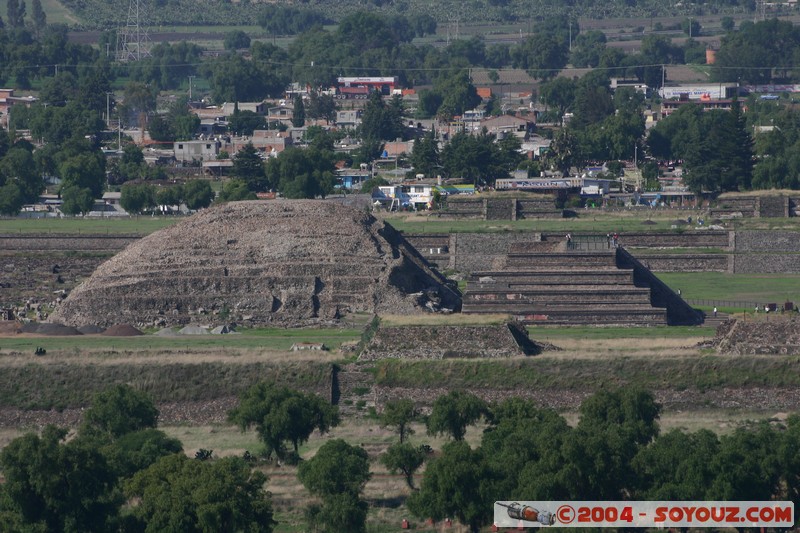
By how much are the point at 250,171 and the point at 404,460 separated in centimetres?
9492

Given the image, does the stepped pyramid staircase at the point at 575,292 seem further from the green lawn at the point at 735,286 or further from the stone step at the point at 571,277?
the green lawn at the point at 735,286

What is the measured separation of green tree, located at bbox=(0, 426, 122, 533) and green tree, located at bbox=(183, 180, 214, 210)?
87663mm

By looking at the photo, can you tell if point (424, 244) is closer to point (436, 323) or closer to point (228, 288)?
point (228, 288)

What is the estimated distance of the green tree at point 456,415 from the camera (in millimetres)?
74875

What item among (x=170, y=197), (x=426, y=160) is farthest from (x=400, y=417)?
(x=426, y=160)

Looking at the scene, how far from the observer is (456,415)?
75.1 m

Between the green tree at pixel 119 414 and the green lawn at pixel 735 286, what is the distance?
124 ft

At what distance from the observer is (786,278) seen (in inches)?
4626

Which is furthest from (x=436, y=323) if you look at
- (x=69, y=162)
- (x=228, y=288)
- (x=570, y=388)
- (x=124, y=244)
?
(x=69, y=162)

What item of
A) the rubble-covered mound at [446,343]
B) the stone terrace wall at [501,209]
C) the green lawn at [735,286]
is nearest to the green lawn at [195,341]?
the rubble-covered mound at [446,343]

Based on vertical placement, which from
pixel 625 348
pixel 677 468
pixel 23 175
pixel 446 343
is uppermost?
pixel 677 468

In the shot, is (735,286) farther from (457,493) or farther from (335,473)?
(457,493)

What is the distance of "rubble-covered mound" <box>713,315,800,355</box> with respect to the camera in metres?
83.6

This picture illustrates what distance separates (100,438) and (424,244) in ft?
179
